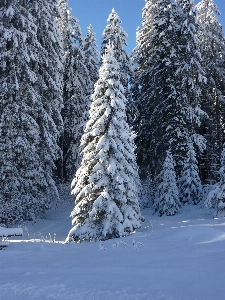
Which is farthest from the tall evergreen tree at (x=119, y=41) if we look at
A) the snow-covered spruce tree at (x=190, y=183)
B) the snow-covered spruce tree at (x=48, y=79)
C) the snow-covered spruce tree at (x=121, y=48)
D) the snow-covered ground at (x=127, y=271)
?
the snow-covered ground at (x=127, y=271)

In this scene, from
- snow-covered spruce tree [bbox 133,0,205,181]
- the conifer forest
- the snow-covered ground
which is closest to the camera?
the snow-covered ground

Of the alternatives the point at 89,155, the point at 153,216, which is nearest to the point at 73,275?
the point at 89,155

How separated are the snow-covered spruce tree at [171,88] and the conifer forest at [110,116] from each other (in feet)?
0.25

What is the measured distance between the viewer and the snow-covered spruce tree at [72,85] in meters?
25.8

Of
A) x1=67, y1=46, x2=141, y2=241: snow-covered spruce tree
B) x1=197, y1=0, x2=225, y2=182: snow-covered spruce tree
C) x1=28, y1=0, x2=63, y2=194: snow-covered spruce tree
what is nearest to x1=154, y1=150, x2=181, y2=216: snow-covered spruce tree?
x1=67, y1=46, x2=141, y2=241: snow-covered spruce tree

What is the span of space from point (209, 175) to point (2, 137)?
54.0 ft

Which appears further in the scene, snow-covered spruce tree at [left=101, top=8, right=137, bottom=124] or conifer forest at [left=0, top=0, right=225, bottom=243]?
snow-covered spruce tree at [left=101, top=8, right=137, bottom=124]

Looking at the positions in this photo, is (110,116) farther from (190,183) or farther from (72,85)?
(72,85)

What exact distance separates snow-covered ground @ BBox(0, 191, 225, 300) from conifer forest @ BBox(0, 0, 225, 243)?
4.31 meters

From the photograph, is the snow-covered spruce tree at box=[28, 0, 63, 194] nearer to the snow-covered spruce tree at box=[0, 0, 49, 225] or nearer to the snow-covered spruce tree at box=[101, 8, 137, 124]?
the snow-covered spruce tree at box=[0, 0, 49, 225]

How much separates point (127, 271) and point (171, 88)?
18.5 metres

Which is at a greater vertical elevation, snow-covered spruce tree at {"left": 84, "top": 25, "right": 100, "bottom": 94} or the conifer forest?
snow-covered spruce tree at {"left": 84, "top": 25, "right": 100, "bottom": 94}

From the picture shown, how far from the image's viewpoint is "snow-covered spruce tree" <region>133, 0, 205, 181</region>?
2075 centimetres

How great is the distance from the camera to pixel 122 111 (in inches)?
468
